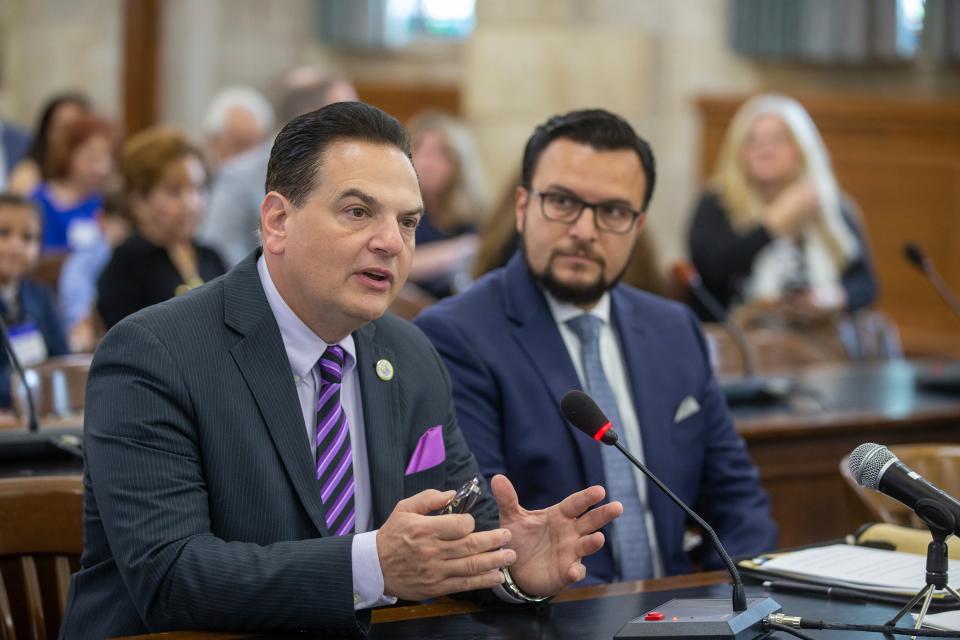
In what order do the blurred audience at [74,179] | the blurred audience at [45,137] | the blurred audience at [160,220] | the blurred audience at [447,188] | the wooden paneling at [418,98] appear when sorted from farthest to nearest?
the wooden paneling at [418,98]
the blurred audience at [45,137]
the blurred audience at [74,179]
the blurred audience at [447,188]
the blurred audience at [160,220]

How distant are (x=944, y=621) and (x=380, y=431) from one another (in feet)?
2.94

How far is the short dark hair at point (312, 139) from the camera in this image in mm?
2137

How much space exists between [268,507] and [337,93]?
14.0ft

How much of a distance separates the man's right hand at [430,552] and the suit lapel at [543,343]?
93cm

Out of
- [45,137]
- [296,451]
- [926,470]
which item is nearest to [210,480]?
[296,451]

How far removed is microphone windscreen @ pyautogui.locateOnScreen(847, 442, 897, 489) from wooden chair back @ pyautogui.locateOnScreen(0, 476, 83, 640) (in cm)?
129

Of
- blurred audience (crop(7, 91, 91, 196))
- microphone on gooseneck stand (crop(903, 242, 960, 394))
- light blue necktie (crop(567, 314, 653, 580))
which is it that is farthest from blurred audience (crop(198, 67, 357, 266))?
light blue necktie (crop(567, 314, 653, 580))

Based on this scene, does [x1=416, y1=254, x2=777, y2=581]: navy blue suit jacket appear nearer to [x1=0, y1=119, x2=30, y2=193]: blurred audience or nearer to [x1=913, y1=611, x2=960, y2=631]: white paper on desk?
[x1=913, y1=611, x2=960, y2=631]: white paper on desk

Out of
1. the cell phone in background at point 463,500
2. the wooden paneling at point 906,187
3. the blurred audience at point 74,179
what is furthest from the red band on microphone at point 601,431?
the wooden paneling at point 906,187

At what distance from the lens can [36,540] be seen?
2.44 m

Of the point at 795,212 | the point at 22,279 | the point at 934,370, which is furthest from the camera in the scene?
the point at 795,212

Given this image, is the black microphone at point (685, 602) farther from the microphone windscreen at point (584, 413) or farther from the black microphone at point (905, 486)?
the black microphone at point (905, 486)

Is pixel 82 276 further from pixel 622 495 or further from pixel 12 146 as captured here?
pixel 622 495

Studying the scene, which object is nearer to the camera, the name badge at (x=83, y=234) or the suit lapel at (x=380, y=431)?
the suit lapel at (x=380, y=431)
